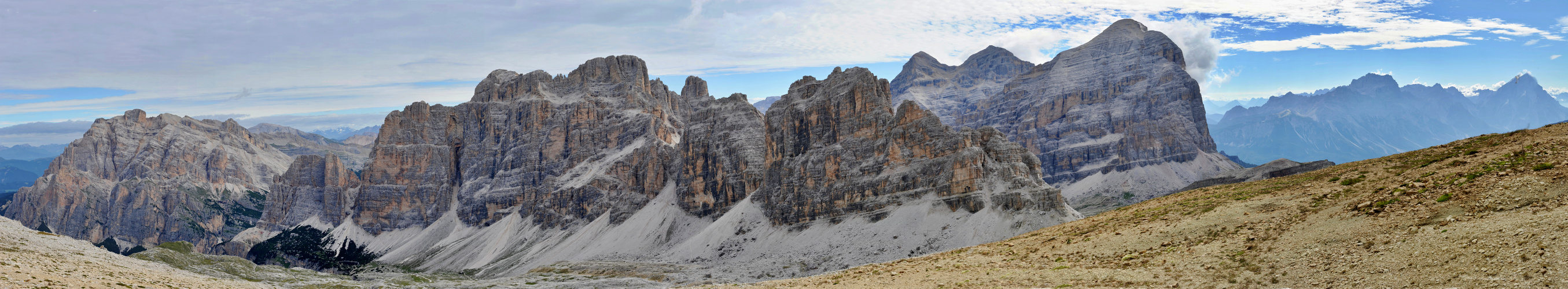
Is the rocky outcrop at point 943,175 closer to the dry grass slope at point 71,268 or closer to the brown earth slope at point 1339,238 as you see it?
the brown earth slope at point 1339,238

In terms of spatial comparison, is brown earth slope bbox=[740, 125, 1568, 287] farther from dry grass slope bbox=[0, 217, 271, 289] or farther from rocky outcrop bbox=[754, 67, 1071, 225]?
rocky outcrop bbox=[754, 67, 1071, 225]

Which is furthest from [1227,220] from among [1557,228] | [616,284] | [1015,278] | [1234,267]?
[616,284]

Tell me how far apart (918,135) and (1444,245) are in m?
163

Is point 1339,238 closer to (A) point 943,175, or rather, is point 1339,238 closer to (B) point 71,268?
(B) point 71,268

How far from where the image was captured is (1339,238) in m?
34.1

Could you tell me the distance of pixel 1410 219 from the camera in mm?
33188

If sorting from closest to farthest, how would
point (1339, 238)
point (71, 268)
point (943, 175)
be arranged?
point (1339, 238) → point (71, 268) → point (943, 175)

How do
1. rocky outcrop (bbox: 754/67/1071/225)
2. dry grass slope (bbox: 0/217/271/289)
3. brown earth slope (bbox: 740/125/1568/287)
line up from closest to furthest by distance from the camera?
1. brown earth slope (bbox: 740/125/1568/287)
2. dry grass slope (bbox: 0/217/271/289)
3. rocky outcrop (bbox: 754/67/1071/225)

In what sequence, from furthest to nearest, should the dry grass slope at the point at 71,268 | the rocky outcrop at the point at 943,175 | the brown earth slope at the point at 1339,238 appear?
the rocky outcrop at the point at 943,175
the dry grass slope at the point at 71,268
the brown earth slope at the point at 1339,238

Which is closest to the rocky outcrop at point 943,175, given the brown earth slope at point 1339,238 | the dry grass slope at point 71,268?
the brown earth slope at point 1339,238

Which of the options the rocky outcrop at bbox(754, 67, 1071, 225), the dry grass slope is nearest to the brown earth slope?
the dry grass slope

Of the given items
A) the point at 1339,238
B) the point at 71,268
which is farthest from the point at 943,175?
the point at 1339,238

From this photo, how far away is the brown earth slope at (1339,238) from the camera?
28.5m

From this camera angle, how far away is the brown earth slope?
28.5 metres
